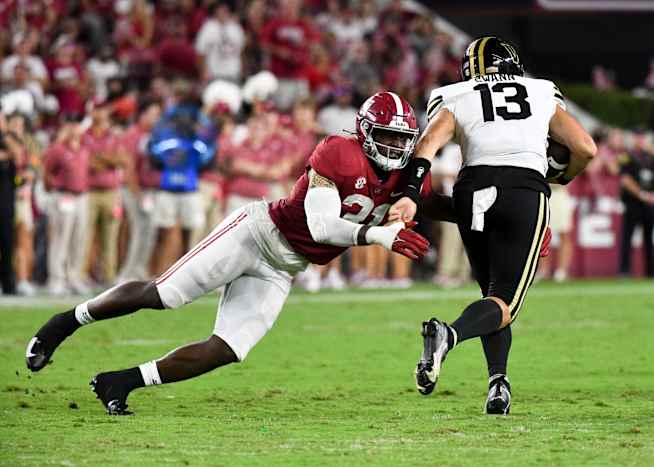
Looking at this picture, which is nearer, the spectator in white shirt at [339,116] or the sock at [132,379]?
the sock at [132,379]

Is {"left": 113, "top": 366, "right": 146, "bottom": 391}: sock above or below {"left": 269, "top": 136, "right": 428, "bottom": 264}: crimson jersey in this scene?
below

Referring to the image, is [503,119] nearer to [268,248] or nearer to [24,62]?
[268,248]

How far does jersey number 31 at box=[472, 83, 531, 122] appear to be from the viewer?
709 centimetres

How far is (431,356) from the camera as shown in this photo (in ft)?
21.2

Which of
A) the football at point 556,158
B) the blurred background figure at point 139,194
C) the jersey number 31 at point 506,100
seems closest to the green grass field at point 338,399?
the football at point 556,158

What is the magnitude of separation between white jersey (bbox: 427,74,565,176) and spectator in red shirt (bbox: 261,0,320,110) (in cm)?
1183

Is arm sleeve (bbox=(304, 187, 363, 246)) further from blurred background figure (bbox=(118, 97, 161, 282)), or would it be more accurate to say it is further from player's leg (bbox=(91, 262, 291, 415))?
blurred background figure (bbox=(118, 97, 161, 282))

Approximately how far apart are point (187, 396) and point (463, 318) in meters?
1.95

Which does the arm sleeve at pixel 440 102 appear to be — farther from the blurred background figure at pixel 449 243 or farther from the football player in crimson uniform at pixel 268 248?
the blurred background figure at pixel 449 243

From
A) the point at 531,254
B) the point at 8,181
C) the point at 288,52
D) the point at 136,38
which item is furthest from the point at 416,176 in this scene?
the point at 136,38

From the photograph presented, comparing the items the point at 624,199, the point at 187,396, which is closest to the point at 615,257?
the point at 624,199

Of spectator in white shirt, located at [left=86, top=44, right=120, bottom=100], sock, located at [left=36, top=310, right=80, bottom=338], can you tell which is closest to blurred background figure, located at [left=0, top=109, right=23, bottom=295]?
spectator in white shirt, located at [left=86, top=44, right=120, bottom=100]

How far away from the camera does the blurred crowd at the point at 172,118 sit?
616 inches

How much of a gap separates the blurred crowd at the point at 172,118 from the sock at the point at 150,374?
27.2 ft
